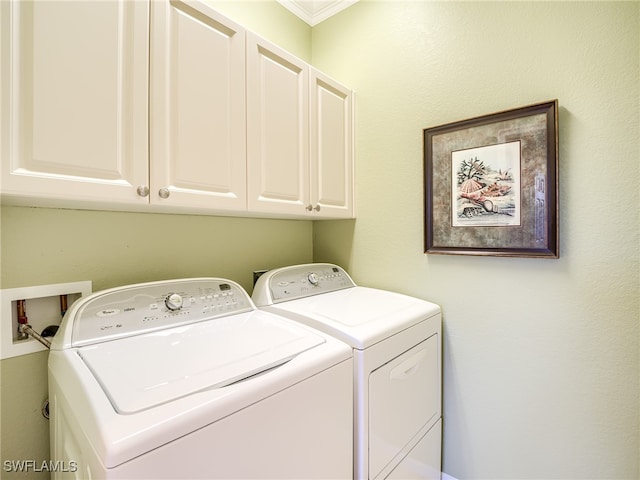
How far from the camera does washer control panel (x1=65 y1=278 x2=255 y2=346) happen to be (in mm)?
976

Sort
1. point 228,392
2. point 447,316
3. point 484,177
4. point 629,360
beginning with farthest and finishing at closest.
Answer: point 447,316, point 484,177, point 629,360, point 228,392

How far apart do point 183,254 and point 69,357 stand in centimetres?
63

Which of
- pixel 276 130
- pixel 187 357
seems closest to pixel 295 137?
pixel 276 130

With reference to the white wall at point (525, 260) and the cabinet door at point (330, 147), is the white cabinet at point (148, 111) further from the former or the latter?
the white wall at point (525, 260)

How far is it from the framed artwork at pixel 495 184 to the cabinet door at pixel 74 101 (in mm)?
1263

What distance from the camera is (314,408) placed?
2.80 feet

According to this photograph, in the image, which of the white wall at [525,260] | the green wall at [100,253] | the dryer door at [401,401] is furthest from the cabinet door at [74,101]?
the white wall at [525,260]

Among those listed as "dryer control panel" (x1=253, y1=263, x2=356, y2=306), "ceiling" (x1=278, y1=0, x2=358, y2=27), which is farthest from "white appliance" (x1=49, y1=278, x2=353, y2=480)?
"ceiling" (x1=278, y1=0, x2=358, y2=27)

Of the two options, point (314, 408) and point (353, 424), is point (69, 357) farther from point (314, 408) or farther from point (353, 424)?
point (353, 424)

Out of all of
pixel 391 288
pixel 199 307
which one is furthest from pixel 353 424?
pixel 391 288

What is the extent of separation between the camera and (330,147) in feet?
5.50

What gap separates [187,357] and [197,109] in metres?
0.84

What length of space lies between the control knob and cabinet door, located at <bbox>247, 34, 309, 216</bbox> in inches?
17.7

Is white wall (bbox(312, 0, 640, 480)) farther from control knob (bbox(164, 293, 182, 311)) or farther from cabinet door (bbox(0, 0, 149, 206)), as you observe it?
cabinet door (bbox(0, 0, 149, 206))
